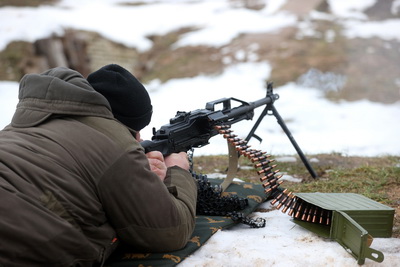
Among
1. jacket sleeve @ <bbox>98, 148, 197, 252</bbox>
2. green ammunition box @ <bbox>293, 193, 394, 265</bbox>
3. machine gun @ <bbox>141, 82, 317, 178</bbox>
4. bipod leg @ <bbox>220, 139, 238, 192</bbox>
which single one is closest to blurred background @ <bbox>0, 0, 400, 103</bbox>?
bipod leg @ <bbox>220, 139, 238, 192</bbox>

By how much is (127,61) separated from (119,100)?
16714mm

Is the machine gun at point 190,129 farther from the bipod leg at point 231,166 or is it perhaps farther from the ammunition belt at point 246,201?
the bipod leg at point 231,166

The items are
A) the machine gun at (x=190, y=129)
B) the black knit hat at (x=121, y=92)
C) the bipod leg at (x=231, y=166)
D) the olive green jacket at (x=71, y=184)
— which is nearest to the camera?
the olive green jacket at (x=71, y=184)

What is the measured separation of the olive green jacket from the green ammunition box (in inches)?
48.0

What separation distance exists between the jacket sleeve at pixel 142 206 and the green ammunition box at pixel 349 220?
1.12 m

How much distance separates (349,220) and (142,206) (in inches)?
59.4

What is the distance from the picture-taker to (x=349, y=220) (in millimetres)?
3539

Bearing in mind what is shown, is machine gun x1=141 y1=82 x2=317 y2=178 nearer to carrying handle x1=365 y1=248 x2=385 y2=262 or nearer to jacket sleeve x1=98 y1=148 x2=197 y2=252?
jacket sleeve x1=98 y1=148 x2=197 y2=252

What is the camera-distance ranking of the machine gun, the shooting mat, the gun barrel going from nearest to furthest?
the shooting mat < the machine gun < the gun barrel

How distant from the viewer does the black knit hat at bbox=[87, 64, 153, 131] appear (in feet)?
10.4

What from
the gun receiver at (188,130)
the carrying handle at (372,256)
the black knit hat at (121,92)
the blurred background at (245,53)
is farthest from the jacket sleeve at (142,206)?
the blurred background at (245,53)

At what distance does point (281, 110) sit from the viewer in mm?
14516

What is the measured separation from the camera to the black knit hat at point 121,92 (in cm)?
318

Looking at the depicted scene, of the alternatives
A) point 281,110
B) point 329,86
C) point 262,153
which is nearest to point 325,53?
point 329,86
